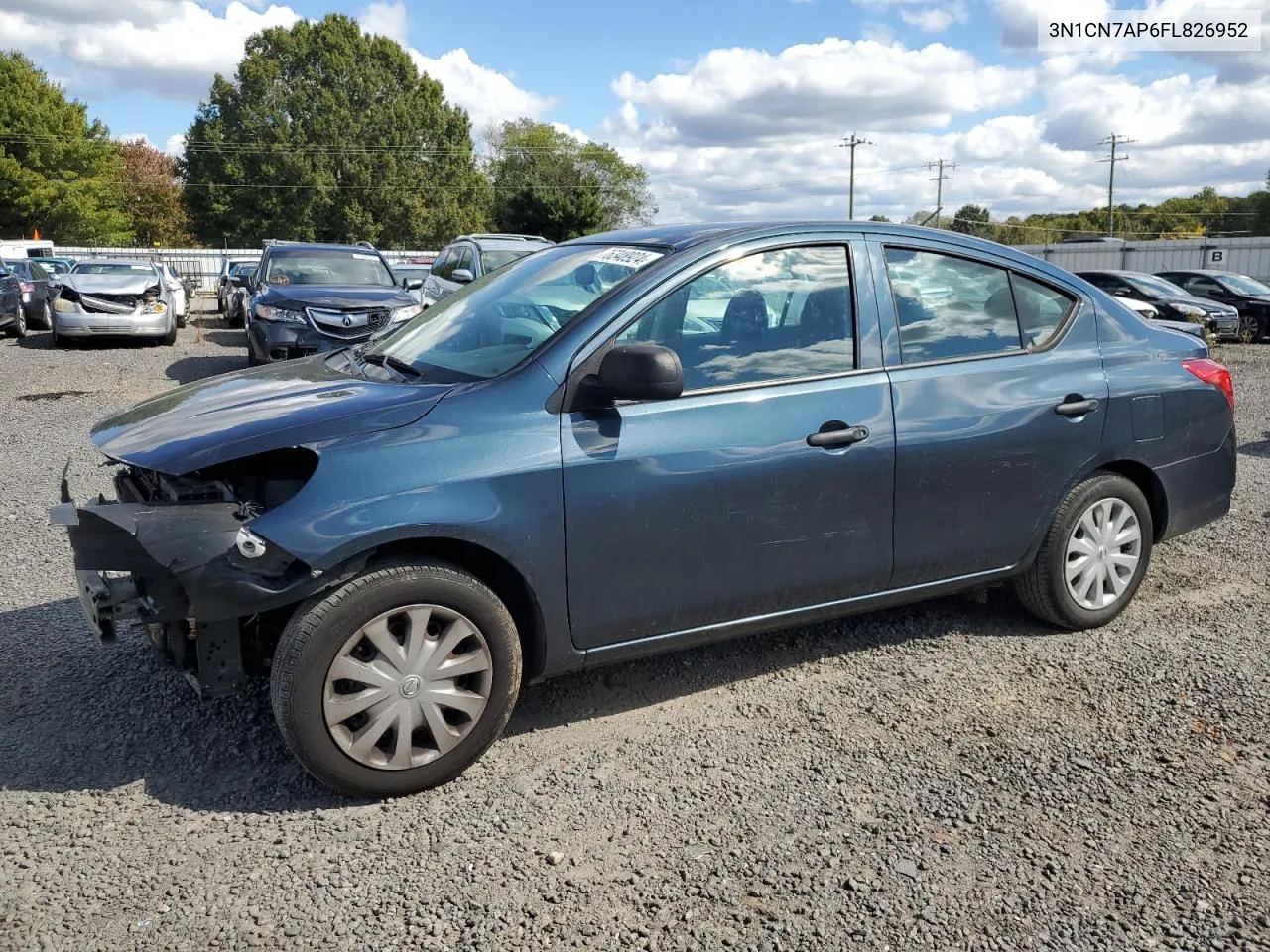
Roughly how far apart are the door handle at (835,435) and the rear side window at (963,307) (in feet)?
1.41

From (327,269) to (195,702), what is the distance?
9.82 meters

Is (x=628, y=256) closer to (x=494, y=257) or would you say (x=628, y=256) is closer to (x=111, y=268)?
(x=494, y=257)

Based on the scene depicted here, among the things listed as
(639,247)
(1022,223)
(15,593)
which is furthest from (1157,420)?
(1022,223)

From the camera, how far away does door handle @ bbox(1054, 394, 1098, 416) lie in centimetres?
420

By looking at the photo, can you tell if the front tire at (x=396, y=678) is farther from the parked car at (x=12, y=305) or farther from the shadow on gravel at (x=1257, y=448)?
the parked car at (x=12, y=305)

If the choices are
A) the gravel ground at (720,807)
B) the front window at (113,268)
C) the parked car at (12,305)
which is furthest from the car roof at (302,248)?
the gravel ground at (720,807)

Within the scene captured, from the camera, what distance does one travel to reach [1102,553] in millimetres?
4484

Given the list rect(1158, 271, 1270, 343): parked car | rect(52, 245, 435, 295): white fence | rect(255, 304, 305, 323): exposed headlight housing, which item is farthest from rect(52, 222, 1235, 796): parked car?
rect(52, 245, 435, 295): white fence

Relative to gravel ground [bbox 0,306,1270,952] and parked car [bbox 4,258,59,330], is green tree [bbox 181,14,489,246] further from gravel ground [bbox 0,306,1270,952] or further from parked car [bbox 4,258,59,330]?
gravel ground [bbox 0,306,1270,952]

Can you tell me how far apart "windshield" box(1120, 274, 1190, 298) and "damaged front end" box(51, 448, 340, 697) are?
2161 cm

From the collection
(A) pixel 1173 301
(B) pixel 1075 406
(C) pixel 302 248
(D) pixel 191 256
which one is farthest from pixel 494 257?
(D) pixel 191 256

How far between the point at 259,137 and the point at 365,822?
232 ft

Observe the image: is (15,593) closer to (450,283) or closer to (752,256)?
(752,256)

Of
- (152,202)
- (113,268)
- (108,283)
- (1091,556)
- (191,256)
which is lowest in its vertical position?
(1091,556)
